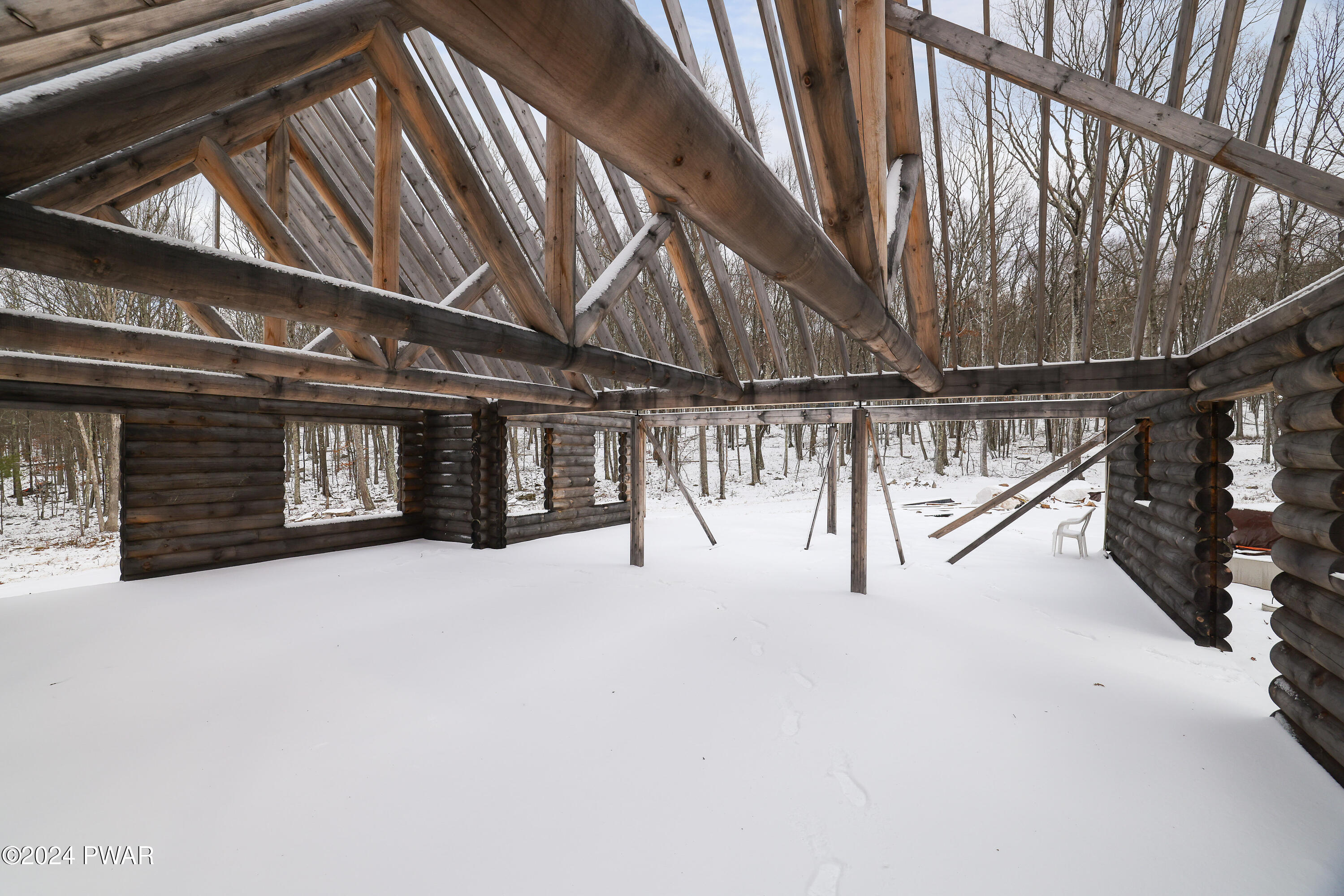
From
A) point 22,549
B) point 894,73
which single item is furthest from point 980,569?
point 22,549

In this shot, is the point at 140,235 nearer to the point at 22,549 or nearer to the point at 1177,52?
the point at 1177,52

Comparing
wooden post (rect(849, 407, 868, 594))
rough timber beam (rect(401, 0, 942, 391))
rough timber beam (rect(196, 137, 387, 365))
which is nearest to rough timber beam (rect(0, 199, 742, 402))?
rough timber beam (rect(196, 137, 387, 365))

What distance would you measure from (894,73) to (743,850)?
4.24 metres

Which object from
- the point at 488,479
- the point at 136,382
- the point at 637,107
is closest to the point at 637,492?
the point at 488,479

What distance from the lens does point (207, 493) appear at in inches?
302

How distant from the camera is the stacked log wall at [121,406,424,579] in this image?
710 cm

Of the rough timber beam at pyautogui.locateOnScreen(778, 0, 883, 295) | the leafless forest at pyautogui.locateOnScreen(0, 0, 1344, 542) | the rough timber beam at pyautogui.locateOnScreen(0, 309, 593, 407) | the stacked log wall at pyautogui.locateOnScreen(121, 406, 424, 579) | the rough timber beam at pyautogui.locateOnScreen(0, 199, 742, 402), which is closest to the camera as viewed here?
the rough timber beam at pyautogui.locateOnScreen(778, 0, 883, 295)

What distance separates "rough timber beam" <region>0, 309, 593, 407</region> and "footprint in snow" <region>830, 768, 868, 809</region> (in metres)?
4.71

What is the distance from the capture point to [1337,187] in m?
2.72

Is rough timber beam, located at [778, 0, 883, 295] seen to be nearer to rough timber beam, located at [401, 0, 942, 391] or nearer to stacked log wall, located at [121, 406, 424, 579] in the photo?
rough timber beam, located at [401, 0, 942, 391]

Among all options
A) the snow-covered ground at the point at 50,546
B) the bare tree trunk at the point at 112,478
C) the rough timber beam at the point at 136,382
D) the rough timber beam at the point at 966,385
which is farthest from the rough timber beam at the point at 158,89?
the bare tree trunk at the point at 112,478

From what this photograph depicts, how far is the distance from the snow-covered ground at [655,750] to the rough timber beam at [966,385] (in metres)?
2.26

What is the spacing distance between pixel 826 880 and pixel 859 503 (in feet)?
15.2

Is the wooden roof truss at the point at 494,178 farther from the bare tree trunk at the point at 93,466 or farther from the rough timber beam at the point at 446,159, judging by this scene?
the bare tree trunk at the point at 93,466
